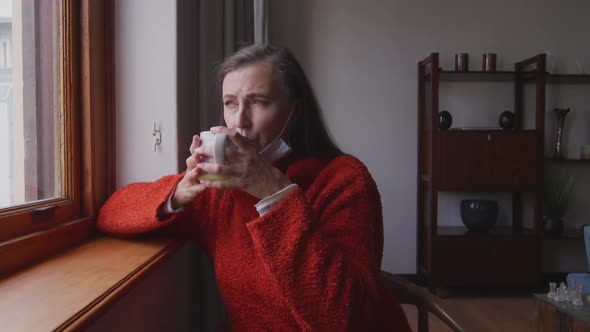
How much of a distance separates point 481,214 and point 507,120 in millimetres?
699

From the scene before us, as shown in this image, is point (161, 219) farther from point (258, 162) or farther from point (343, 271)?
point (343, 271)

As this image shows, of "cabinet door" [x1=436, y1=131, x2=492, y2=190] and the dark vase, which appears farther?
the dark vase

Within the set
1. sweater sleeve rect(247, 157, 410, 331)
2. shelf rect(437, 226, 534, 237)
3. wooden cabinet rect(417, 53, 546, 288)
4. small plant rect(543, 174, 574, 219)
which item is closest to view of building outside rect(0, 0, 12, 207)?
sweater sleeve rect(247, 157, 410, 331)

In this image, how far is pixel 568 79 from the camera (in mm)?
3580

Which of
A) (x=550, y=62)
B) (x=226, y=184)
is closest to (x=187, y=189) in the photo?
(x=226, y=184)

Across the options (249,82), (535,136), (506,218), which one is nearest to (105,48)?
(249,82)

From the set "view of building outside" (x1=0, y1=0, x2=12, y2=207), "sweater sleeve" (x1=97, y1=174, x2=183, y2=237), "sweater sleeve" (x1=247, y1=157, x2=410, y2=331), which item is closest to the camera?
"sweater sleeve" (x1=247, y1=157, x2=410, y2=331)

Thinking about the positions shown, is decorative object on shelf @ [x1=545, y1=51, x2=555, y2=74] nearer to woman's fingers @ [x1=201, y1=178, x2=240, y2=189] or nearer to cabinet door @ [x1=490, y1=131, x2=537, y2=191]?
cabinet door @ [x1=490, y1=131, x2=537, y2=191]

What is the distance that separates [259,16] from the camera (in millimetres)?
2637

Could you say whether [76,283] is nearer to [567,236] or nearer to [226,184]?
[226,184]

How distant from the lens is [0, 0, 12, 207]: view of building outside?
0.96 meters

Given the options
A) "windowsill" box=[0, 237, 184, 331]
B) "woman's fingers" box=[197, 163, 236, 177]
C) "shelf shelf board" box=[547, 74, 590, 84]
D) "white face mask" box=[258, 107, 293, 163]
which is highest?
"shelf shelf board" box=[547, 74, 590, 84]

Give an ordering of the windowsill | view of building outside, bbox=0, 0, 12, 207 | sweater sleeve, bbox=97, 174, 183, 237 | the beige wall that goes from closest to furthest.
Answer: the windowsill
view of building outside, bbox=0, 0, 12, 207
sweater sleeve, bbox=97, 174, 183, 237
the beige wall

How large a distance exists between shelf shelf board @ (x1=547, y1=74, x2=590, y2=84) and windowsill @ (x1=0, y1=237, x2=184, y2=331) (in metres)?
3.37
